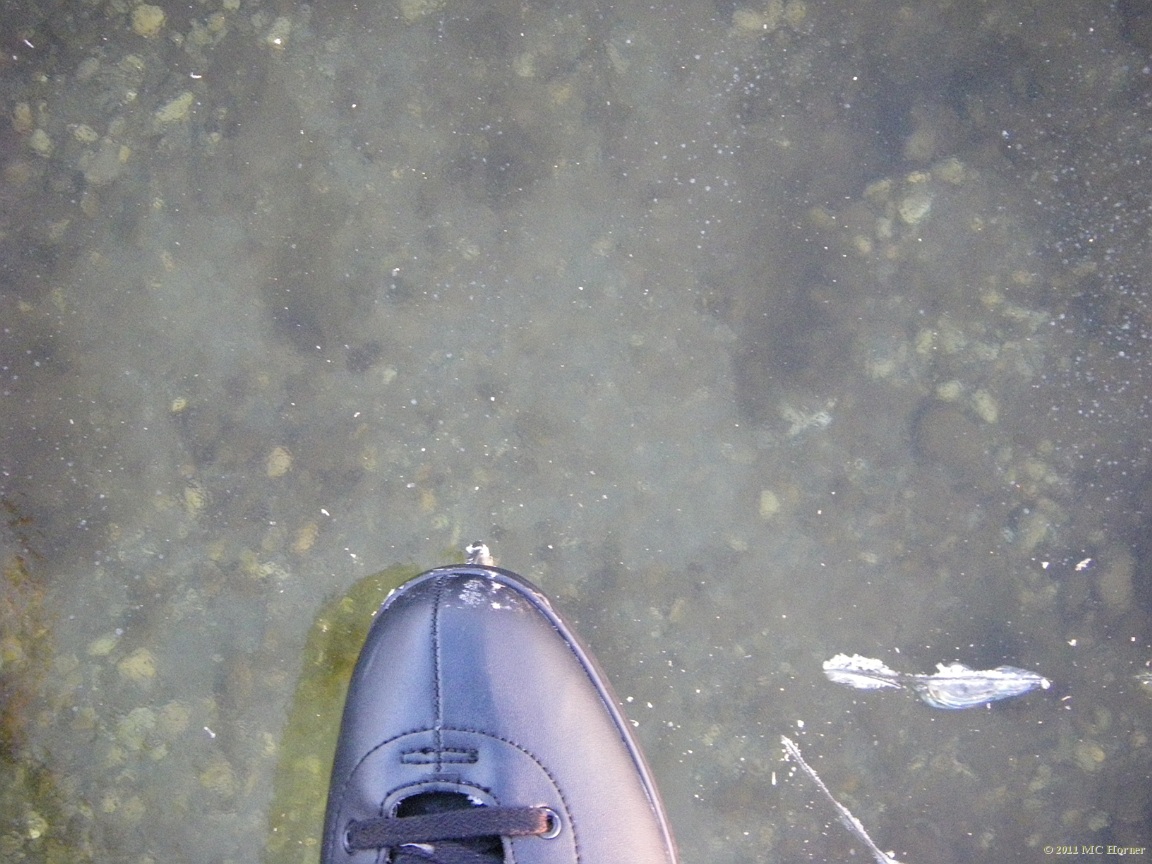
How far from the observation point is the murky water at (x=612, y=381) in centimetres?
146

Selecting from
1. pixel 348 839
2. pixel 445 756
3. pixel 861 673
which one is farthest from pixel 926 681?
pixel 348 839

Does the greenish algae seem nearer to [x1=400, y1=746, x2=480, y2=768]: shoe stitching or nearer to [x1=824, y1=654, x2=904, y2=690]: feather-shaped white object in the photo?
[x1=400, y1=746, x2=480, y2=768]: shoe stitching

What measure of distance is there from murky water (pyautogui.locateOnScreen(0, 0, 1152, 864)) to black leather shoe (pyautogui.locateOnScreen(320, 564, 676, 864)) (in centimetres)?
15

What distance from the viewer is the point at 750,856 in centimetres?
149

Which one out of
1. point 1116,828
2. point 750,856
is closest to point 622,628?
point 750,856

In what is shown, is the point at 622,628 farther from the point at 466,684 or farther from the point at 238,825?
the point at 238,825

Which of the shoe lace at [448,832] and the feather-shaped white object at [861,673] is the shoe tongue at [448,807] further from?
the feather-shaped white object at [861,673]

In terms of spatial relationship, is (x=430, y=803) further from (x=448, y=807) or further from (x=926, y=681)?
(x=926, y=681)

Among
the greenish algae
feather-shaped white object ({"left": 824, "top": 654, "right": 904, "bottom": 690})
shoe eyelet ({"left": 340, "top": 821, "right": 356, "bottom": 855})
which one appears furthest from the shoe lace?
feather-shaped white object ({"left": 824, "top": 654, "right": 904, "bottom": 690})

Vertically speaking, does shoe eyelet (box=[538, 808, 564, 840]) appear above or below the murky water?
below

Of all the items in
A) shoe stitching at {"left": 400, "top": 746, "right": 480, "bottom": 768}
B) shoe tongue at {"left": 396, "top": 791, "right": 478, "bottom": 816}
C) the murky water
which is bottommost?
shoe tongue at {"left": 396, "top": 791, "right": 478, "bottom": 816}

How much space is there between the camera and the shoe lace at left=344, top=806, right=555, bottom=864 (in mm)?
1160

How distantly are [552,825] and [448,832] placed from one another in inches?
6.4

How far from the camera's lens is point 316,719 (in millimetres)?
1477
